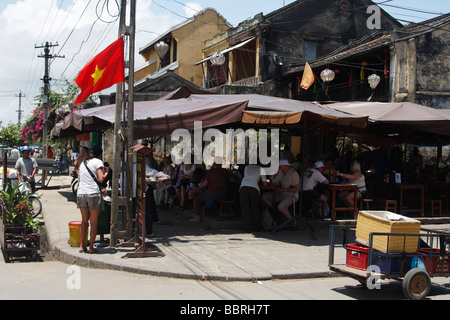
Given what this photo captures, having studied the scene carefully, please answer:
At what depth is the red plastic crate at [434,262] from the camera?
618 centimetres

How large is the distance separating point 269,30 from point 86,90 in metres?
18.2

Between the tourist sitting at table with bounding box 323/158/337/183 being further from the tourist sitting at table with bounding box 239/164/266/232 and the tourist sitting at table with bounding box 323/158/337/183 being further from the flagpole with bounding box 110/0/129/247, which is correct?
the flagpole with bounding box 110/0/129/247

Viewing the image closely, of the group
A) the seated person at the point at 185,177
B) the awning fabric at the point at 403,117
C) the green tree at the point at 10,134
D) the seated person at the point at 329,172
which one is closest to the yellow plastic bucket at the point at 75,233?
the seated person at the point at 185,177

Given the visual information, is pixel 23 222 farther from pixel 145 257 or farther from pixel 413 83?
pixel 413 83

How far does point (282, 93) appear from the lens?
25.6 metres

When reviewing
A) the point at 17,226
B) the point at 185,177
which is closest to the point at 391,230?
the point at 17,226

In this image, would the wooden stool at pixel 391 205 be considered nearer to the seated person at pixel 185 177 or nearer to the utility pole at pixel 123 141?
the seated person at pixel 185 177

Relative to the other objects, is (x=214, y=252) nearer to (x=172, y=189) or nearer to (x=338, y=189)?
(x=338, y=189)

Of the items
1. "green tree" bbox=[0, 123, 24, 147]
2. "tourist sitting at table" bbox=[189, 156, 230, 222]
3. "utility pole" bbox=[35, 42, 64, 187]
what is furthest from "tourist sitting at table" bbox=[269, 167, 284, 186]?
"green tree" bbox=[0, 123, 24, 147]

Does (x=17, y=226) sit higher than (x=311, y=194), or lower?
lower

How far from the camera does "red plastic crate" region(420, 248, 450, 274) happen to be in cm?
618

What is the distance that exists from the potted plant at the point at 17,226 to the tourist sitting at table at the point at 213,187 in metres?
3.87

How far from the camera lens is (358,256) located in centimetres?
Result: 620

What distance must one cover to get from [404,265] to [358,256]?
0.56 meters
